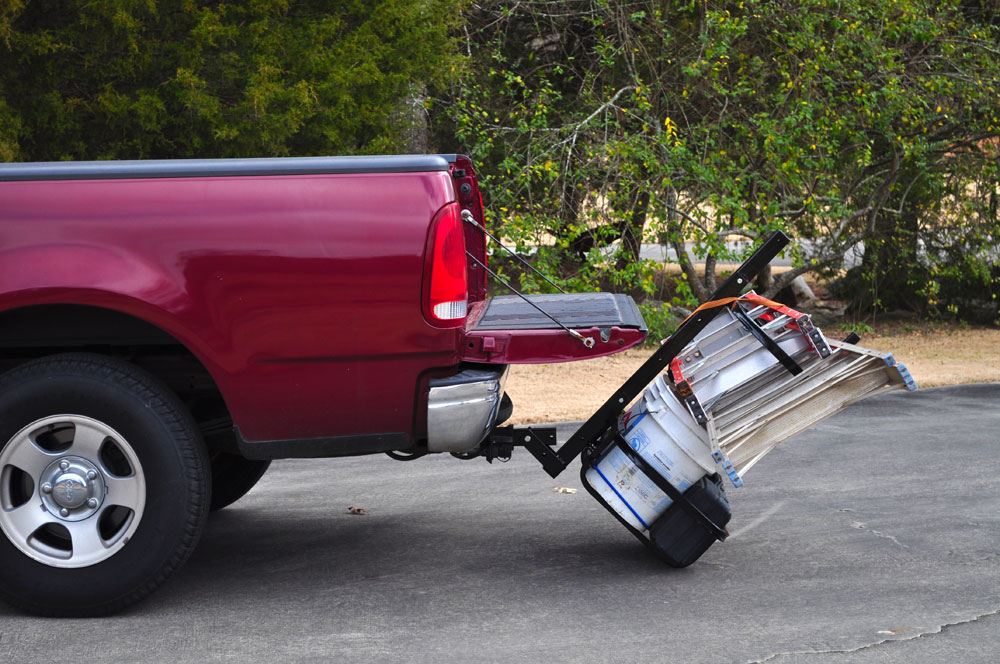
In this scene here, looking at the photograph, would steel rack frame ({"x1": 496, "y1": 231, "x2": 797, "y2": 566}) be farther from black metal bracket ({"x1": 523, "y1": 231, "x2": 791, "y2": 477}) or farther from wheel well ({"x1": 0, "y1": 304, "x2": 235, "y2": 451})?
wheel well ({"x1": 0, "y1": 304, "x2": 235, "y2": 451})

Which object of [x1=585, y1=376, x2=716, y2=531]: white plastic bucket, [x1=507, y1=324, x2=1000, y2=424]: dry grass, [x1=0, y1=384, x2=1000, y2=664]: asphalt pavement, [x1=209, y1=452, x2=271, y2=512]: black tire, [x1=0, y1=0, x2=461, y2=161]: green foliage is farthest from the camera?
[x1=507, y1=324, x2=1000, y2=424]: dry grass

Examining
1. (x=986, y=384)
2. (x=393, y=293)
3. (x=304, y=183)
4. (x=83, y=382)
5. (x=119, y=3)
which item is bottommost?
(x=986, y=384)

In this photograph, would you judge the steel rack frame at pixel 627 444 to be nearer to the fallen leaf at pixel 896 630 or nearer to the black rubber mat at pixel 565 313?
the black rubber mat at pixel 565 313

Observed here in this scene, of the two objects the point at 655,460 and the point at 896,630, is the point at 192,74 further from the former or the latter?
the point at 896,630

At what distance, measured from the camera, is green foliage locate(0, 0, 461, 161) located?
8.70 metres

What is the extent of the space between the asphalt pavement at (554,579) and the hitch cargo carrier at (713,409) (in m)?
0.30

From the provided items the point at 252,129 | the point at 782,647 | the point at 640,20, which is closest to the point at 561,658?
the point at 782,647

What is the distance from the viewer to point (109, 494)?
4160 millimetres

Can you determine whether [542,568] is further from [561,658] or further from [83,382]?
[83,382]

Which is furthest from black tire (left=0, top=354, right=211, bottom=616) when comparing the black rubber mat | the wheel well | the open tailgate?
the black rubber mat

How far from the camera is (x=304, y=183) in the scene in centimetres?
410

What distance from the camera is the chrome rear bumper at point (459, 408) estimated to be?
421 centimetres

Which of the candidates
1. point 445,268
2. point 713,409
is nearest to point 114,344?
point 445,268

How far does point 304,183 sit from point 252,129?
5.36m
